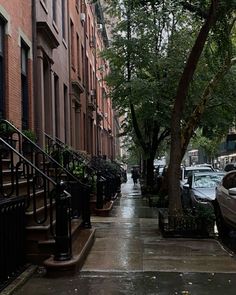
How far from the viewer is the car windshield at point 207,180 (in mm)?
16770

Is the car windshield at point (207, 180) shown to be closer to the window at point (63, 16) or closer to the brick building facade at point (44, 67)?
the brick building facade at point (44, 67)

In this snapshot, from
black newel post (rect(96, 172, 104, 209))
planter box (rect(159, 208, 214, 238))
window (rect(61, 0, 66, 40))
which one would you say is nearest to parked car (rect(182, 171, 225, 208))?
black newel post (rect(96, 172, 104, 209))

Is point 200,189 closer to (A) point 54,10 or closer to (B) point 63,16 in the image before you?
(A) point 54,10

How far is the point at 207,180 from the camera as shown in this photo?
17391 mm

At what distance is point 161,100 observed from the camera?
21.4m

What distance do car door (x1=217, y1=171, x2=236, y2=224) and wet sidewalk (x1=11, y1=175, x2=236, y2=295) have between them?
2.28 ft

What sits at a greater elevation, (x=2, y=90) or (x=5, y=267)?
(x=2, y=90)

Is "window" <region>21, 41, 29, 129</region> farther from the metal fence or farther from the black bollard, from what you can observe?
the metal fence

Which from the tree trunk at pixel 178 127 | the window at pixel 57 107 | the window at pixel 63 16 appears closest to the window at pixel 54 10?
the window at pixel 63 16

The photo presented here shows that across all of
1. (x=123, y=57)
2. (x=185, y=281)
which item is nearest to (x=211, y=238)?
(x=185, y=281)

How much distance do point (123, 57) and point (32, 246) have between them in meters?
16.7

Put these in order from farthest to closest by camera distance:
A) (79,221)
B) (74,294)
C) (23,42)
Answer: (23,42)
(79,221)
(74,294)

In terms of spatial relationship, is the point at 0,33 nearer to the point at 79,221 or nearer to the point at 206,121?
the point at 79,221

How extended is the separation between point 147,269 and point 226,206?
12.9 feet
